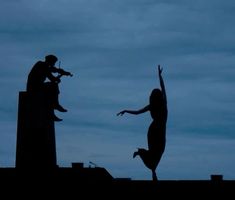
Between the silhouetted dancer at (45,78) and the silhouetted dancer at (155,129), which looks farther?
the silhouetted dancer at (45,78)

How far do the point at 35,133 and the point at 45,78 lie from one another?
1.84 metres

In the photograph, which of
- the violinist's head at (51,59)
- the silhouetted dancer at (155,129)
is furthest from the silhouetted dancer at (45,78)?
the silhouetted dancer at (155,129)

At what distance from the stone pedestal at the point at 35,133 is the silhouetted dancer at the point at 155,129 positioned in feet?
12.0

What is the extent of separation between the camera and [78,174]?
19.7 metres

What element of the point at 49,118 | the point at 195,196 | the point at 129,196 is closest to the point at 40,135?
the point at 49,118

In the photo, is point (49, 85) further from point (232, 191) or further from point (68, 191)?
point (232, 191)

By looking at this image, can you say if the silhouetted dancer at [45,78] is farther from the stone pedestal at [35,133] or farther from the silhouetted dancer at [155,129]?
the silhouetted dancer at [155,129]

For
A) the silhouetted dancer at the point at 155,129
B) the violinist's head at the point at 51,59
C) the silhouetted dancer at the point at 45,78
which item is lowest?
the silhouetted dancer at the point at 155,129

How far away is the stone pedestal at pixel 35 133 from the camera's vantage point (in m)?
21.5

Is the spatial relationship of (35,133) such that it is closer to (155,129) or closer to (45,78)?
(45,78)

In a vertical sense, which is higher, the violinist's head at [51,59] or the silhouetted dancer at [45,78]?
the violinist's head at [51,59]

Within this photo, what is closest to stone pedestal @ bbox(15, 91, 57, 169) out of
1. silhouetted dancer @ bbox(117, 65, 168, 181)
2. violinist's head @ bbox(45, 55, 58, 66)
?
violinist's head @ bbox(45, 55, 58, 66)

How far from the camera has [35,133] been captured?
71.5 feet

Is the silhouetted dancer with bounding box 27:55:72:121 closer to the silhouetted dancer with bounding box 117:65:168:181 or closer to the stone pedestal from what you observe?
the stone pedestal
